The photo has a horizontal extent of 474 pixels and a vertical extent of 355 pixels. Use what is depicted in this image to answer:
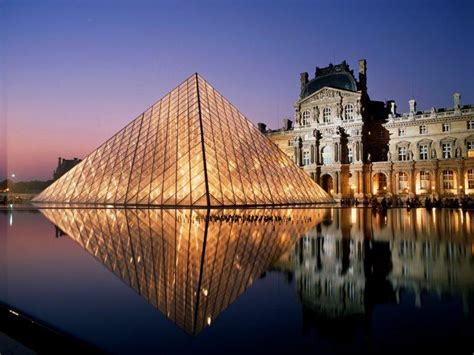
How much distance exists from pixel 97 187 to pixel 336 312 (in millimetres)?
25927

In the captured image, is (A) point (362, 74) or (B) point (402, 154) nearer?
(B) point (402, 154)

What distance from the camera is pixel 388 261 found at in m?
7.48

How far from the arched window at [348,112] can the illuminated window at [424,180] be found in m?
10.5


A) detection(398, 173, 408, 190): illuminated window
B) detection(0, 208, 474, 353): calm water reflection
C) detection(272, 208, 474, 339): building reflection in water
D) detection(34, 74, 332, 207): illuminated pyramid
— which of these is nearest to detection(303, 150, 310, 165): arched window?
detection(398, 173, 408, 190): illuminated window

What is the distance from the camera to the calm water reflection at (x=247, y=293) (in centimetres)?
357

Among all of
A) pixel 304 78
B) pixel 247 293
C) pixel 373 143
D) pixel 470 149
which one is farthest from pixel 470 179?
pixel 247 293

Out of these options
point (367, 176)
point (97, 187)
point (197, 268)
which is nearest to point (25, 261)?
point (197, 268)

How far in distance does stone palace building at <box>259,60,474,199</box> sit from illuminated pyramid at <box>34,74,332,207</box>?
1521cm

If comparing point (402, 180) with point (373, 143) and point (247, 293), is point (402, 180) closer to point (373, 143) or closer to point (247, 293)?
point (373, 143)

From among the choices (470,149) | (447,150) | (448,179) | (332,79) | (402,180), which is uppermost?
(332,79)

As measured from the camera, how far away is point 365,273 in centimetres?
638

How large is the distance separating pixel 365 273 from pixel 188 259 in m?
3.08

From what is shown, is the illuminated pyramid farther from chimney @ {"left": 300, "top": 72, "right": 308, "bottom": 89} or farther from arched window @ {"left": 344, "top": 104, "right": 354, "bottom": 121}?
chimney @ {"left": 300, "top": 72, "right": 308, "bottom": 89}

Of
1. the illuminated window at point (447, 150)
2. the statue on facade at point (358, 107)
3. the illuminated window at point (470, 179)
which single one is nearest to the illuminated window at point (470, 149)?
the illuminated window at point (447, 150)
